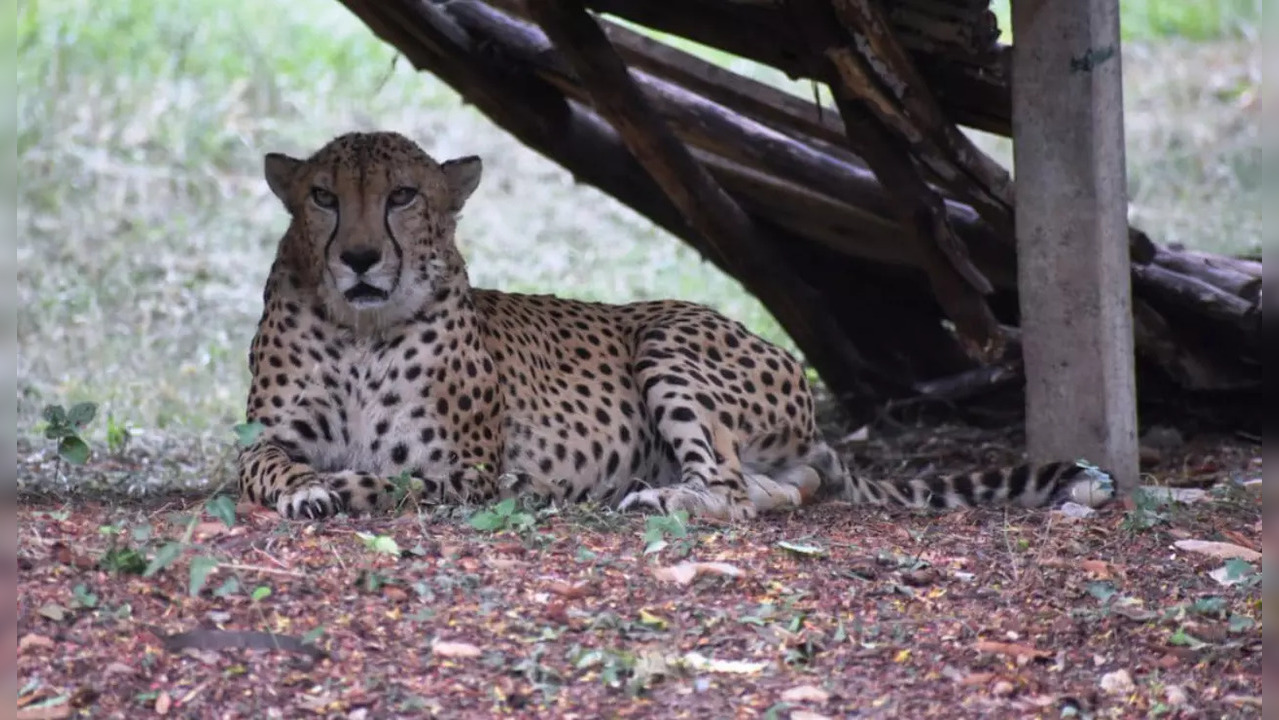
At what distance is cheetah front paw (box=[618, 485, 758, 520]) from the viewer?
5.68 metres

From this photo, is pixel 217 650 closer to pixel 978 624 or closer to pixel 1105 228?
pixel 978 624

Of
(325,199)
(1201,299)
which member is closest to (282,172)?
(325,199)

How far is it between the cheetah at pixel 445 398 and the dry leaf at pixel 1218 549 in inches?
25.6

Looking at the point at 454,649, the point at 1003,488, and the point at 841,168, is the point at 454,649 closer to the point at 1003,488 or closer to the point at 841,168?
the point at 1003,488

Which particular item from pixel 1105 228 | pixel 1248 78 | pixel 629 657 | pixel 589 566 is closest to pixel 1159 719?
pixel 629 657

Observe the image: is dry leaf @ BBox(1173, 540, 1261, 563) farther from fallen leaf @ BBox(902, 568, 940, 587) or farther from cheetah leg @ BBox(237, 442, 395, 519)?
cheetah leg @ BBox(237, 442, 395, 519)

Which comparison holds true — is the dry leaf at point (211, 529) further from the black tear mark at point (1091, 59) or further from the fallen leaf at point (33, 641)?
the black tear mark at point (1091, 59)

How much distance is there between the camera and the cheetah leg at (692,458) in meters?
5.76

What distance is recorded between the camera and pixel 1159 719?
383cm

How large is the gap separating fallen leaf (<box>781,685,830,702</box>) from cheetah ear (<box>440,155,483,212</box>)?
2738 millimetres

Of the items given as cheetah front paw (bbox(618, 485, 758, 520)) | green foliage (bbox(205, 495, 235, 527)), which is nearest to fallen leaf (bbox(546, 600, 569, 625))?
green foliage (bbox(205, 495, 235, 527))

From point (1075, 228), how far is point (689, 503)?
1.64m

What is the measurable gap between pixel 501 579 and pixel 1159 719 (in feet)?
5.24

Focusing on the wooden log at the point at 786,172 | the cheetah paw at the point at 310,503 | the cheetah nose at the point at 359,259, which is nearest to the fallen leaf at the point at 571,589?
the cheetah paw at the point at 310,503
